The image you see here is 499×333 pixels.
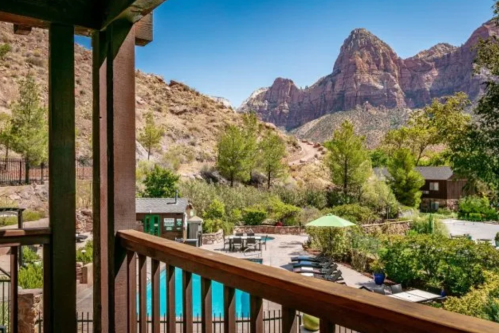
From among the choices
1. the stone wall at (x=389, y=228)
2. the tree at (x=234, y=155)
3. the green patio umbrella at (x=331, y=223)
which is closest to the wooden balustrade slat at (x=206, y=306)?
the green patio umbrella at (x=331, y=223)

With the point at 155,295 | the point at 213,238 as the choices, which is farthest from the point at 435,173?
the point at 155,295

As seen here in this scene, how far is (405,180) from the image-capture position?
25469 mm

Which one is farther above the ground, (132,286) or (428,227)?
(132,286)

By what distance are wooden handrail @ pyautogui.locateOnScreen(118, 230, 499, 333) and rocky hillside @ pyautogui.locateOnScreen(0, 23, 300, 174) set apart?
22.7 m

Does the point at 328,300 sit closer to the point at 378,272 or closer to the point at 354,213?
the point at 378,272

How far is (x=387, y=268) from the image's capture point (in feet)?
37.3

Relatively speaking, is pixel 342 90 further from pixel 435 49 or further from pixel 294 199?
pixel 294 199

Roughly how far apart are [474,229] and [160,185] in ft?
56.6

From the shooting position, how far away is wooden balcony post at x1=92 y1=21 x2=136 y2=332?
6.40 feet

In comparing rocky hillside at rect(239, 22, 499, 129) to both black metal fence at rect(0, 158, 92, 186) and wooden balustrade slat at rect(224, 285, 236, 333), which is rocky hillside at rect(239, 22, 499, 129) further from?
wooden balustrade slat at rect(224, 285, 236, 333)

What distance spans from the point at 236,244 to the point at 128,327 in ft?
42.8

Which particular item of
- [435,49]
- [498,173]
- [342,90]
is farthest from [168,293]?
[435,49]

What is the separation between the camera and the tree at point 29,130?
60.2ft

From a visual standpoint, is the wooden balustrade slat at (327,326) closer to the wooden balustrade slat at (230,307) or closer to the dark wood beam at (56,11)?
the wooden balustrade slat at (230,307)
